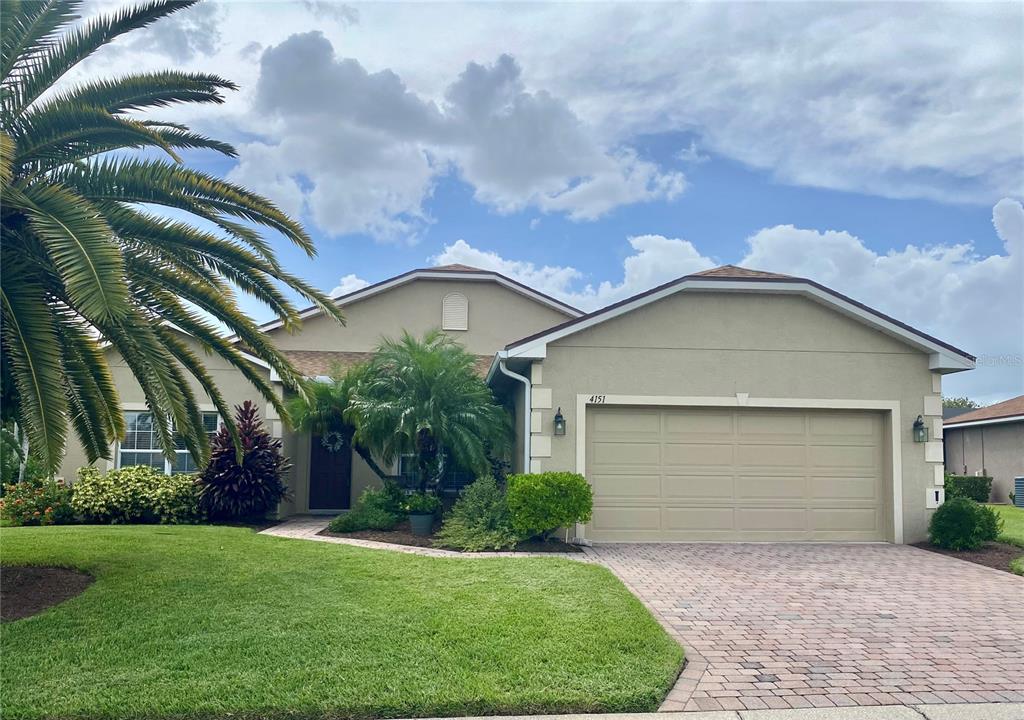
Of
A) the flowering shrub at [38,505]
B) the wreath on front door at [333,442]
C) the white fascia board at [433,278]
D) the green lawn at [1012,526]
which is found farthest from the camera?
the white fascia board at [433,278]

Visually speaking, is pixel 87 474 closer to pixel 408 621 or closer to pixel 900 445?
pixel 408 621

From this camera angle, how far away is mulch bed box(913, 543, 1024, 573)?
10562mm

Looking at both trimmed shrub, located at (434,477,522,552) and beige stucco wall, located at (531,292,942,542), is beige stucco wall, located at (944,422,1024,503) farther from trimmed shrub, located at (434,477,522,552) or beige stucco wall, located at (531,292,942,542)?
trimmed shrub, located at (434,477,522,552)

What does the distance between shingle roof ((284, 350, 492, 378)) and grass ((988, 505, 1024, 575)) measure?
33.1ft

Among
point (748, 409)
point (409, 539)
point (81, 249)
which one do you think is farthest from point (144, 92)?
point (748, 409)

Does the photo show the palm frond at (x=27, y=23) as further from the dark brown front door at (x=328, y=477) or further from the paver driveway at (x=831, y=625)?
the dark brown front door at (x=328, y=477)

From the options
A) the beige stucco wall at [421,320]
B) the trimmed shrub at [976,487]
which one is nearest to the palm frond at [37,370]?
the beige stucco wall at [421,320]

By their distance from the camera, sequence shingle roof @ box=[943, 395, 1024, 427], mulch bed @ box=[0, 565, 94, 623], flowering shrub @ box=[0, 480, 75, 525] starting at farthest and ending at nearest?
shingle roof @ box=[943, 395, 1024, 427] < flowering shrub @ box=[0, 480, 75, 525] < mulch bed @ box=[0, 565, 94, 623]

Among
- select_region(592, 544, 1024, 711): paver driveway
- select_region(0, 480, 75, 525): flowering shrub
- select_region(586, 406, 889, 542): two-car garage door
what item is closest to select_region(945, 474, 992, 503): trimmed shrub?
select_region(586, 406, 889, 542): two-car garage door

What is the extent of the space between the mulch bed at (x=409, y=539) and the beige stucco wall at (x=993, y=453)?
18402mm

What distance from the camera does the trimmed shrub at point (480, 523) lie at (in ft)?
36.8

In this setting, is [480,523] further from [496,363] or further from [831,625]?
[831,625]

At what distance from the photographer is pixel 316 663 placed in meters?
5.57

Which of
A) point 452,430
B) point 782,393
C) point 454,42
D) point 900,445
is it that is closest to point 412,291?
point 452,430
